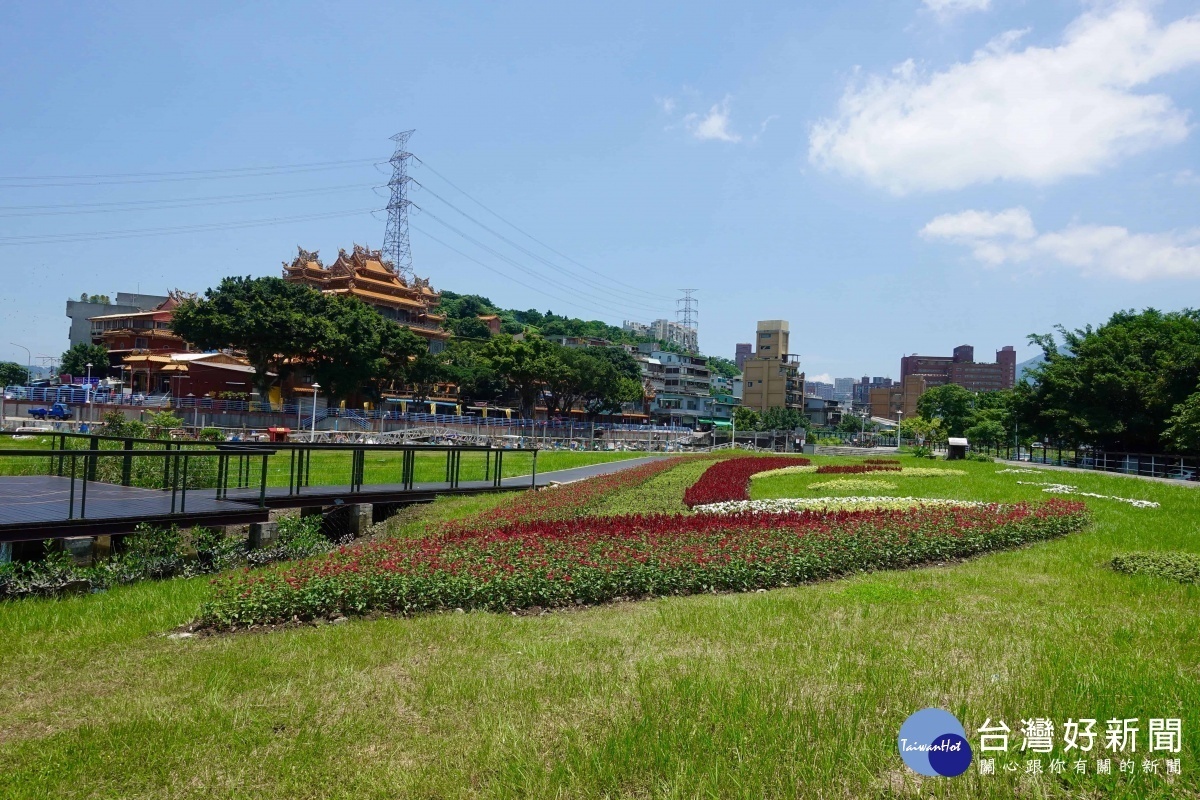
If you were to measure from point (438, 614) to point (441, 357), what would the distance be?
66.8 m

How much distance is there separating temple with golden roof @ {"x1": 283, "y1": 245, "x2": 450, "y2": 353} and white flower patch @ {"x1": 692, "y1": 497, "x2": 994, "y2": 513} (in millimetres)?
61714

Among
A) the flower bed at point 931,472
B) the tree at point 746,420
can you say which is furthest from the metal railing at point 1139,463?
the tree at point 746,420

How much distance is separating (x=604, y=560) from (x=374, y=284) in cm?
7163

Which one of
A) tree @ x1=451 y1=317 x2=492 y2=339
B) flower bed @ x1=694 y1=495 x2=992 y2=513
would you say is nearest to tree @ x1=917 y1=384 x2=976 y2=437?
tree @ x1=451 y1=317 x2=492 y2=339

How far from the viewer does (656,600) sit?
8172 millimetres

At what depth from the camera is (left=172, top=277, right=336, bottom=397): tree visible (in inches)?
1859

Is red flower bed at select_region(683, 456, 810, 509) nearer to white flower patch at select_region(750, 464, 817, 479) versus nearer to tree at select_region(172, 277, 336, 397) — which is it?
white flower patch at select_region(750, 464, 817, 479)

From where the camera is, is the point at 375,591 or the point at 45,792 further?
the point at 375,591

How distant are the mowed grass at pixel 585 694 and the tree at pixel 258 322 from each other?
42459 mm

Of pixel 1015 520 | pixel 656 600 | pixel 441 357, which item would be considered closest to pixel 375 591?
pixel 656 600

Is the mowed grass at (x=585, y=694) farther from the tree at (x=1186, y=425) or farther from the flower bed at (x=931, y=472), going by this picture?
the tree at (x=1186, y=425)

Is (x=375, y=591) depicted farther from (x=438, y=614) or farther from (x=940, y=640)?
(x=940, y=640)

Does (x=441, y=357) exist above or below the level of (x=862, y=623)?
above

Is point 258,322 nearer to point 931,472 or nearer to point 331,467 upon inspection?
point 331,467
